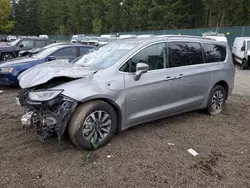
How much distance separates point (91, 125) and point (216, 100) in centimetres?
319

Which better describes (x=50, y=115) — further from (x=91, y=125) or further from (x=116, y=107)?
(x=116, y=107)

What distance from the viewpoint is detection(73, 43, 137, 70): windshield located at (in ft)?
13.4

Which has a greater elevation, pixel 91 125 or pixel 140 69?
pixel 140 69

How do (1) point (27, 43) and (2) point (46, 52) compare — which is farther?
(1) point (27, 43)

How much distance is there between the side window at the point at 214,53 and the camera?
17.0 feet

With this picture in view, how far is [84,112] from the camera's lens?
3.50m

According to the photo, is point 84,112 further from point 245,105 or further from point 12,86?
point 12,86

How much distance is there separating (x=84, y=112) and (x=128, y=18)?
50.3 meters

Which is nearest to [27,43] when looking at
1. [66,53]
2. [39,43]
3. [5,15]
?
[39,43]

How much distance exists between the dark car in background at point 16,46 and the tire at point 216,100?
1065 cm

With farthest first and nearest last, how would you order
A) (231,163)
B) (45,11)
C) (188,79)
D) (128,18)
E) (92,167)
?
(45,11) → (128,18) → (188,79) → (231,163) → (92,167)

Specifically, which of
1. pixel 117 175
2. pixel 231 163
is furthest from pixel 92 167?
pixel 231 163

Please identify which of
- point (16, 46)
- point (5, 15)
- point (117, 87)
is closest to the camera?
point (117, 87)

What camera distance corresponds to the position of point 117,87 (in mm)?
3777
